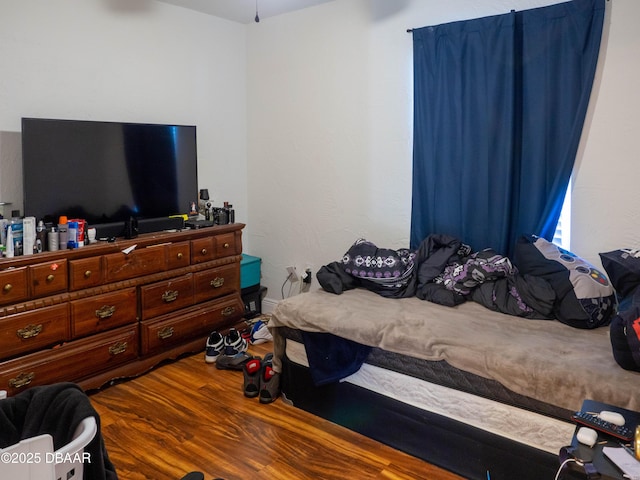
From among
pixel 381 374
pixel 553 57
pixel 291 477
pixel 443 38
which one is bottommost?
pixel 291 477

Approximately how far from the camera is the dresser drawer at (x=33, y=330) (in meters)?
2.47

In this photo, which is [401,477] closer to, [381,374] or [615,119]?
[381,374]

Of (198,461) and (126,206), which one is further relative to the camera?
(126,206)

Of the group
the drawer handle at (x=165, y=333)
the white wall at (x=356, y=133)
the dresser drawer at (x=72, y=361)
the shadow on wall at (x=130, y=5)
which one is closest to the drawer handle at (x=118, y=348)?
the dresser drawer at (x=72, y=361)

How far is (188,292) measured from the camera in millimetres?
3342

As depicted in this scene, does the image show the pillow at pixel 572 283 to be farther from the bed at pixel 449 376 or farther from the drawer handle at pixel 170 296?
the drawer handle at pixel 170 296

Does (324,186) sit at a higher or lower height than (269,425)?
higher

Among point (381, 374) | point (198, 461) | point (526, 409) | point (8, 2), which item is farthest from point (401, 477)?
point (8, 2)

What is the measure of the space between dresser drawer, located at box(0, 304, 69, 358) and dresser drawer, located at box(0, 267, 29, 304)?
9 cm

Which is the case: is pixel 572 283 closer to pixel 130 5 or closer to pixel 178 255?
pixel 178 255

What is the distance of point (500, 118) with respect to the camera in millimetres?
2863

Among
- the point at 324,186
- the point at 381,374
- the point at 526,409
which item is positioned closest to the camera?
the point at 526,409

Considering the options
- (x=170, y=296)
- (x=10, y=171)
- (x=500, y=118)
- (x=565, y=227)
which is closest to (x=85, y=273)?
(x=170, y=296)

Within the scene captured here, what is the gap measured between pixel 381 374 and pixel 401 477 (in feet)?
1.49
